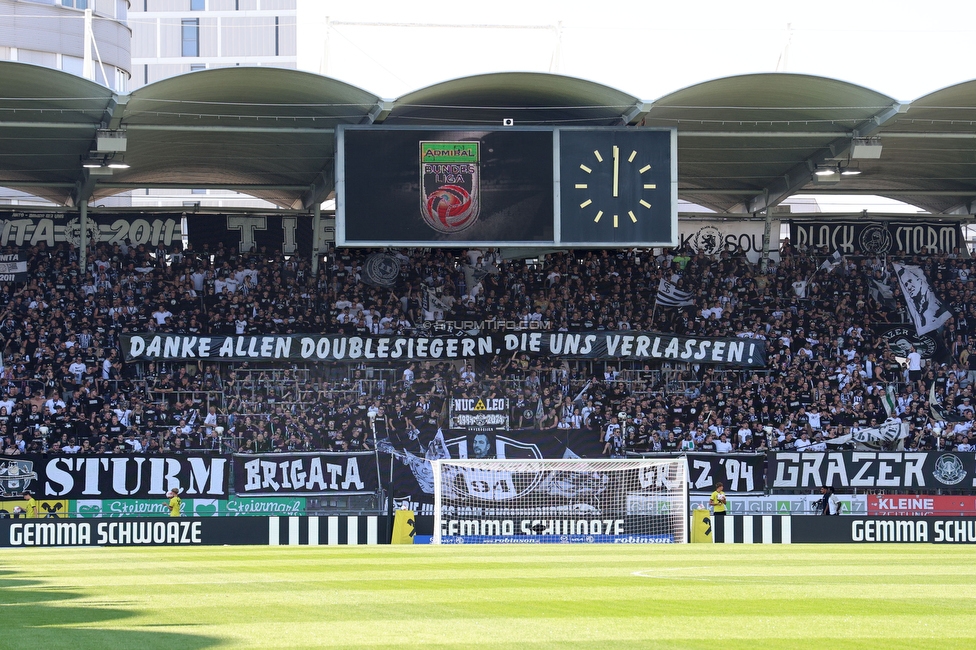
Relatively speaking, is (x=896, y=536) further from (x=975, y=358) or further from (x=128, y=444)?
(x=128, y=444)

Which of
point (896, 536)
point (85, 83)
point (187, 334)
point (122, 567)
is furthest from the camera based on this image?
point (187, 334)

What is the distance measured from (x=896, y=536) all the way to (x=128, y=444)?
17.7 metres

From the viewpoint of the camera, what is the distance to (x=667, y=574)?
1614 centimetres

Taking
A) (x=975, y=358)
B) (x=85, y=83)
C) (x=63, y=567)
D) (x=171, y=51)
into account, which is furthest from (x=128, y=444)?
(x=171, y=51)

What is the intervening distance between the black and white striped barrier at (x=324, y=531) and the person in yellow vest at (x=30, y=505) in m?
6.31

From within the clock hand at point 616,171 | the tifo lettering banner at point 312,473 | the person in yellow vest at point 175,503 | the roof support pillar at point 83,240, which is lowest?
the person in yellow vest at point 175,503

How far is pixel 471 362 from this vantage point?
3497cm

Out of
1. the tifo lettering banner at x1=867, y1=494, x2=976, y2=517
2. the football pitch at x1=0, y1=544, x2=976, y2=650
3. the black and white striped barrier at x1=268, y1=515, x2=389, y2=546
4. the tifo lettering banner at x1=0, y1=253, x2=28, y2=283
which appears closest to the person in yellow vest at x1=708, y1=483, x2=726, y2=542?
the tifo lettering banner at x1=867, y1=494, x2=976, y2=517

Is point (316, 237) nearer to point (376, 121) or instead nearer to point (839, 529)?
point (376, 121)

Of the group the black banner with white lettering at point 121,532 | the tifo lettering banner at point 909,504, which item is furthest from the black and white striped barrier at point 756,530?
the black banner with white lettering at point 121,532

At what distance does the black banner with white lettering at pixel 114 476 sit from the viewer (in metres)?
29.8

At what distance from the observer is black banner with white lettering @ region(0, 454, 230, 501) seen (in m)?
29.8

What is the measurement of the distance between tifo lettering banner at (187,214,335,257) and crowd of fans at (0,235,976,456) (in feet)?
3.77

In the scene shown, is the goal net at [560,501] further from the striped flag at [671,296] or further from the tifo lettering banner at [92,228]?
the tifo lettering banner at [92,228]
